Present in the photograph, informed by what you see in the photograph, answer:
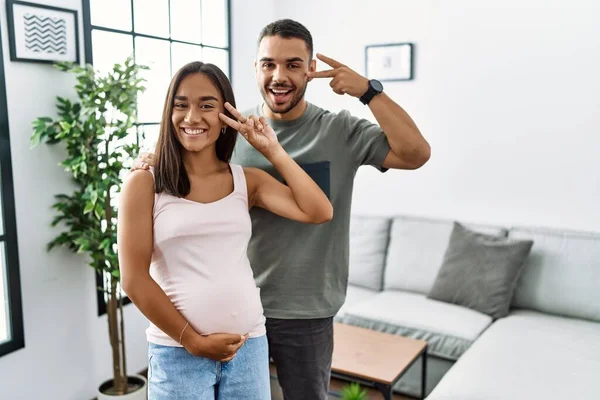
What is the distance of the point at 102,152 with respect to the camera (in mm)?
2562

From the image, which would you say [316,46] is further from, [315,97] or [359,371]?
[359,371]

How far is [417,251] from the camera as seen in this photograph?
3.40m

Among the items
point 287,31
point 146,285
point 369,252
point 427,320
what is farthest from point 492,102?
point 146,285

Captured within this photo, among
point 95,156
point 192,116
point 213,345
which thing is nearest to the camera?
point 213,345

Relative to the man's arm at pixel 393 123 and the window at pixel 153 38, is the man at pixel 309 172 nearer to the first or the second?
the man's arm at pixel 393 123

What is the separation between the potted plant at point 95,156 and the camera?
2441 mm

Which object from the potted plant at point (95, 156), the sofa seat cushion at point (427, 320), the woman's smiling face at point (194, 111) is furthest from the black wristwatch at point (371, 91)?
the sofa seat cushion at point (427, 320)

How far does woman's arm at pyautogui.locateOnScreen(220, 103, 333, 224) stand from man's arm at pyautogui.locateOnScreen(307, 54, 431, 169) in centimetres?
24

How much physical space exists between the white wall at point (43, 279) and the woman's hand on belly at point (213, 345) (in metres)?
1.55

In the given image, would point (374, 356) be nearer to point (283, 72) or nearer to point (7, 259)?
point (283, 72)

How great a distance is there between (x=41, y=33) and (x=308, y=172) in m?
1.58

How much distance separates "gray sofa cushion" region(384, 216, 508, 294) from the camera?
3.32 meters

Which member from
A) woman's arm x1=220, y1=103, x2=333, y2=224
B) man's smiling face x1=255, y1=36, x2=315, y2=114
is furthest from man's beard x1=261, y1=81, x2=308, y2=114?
woman's arm x1=220, y1=103, x2=333, y2=224

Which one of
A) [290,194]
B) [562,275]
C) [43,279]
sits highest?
[290,194]
